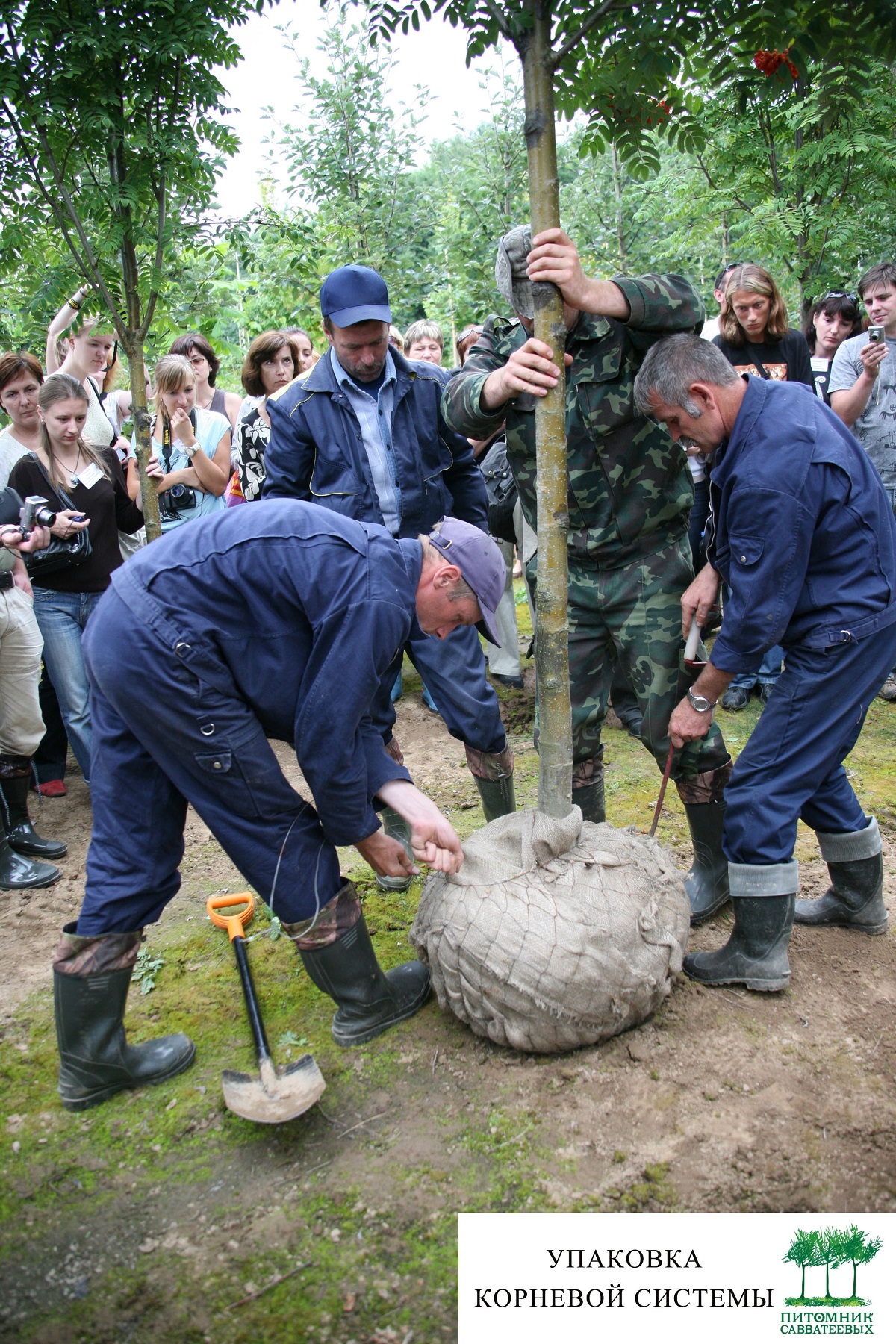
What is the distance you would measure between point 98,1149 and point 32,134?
→ 424 centimetres

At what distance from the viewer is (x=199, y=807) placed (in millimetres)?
2562

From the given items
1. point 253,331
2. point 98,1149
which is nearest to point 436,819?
point 98,1149

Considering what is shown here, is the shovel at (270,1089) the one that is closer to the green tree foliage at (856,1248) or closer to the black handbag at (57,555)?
the green tree foliage at (856,1248)

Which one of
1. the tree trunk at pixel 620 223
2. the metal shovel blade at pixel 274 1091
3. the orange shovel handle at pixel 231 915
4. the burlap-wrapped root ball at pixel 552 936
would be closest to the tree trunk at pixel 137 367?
the orange shovel handle at pixel 231 915

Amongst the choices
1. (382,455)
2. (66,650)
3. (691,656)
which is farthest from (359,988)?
(66,650)

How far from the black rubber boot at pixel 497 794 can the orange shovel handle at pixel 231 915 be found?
1.02 metres

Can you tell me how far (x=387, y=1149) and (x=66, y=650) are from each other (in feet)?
10.4

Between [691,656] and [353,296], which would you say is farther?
[353,296]

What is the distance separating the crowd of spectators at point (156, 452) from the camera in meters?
4.38

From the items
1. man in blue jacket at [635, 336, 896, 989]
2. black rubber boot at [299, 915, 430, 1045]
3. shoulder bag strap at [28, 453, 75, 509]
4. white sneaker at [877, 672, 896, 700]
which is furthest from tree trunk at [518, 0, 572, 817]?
white sneaker at [877, 672, 896, 700]

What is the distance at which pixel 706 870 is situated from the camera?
11.4 feet

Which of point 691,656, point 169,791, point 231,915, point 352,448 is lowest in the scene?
point 231,915

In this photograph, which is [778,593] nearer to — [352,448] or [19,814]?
[352,448]

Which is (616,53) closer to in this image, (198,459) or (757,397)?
(757,397)
